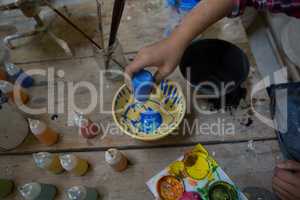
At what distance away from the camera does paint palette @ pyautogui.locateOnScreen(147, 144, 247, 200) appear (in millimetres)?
615

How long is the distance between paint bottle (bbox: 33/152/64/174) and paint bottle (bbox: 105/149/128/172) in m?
0.12

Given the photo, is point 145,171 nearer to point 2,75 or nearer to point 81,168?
point 81,168

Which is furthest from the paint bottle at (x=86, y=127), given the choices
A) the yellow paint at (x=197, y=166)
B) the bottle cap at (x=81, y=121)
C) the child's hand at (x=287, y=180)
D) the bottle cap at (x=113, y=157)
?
the child's hand at (x=287, y=180)

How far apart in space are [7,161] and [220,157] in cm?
50

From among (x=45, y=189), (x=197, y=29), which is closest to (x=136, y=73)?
(x=197, y=29)

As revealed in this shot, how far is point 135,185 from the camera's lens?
66 cm

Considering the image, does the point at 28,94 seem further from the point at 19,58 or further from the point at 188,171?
the point at 188,171

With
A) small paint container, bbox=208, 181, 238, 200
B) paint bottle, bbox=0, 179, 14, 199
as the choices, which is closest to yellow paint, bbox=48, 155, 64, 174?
paint bottle, bbox=0, 179, 14, 199

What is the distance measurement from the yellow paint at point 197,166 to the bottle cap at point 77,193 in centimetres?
22

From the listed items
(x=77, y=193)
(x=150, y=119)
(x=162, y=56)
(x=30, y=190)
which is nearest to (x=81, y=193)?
(x=77, y=193)

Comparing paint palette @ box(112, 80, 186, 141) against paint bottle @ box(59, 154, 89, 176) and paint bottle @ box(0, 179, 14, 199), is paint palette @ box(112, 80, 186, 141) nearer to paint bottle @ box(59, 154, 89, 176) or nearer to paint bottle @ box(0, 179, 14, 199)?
paint bottle @ box(59, 154, 89, 176)

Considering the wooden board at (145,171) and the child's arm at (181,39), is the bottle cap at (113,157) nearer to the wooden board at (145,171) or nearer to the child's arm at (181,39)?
the wooden board at (145,171)

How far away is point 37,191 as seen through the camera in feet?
2.13

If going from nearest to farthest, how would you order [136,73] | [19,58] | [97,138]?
1. [136,73]
2. [97,138]
3. [19,58]
